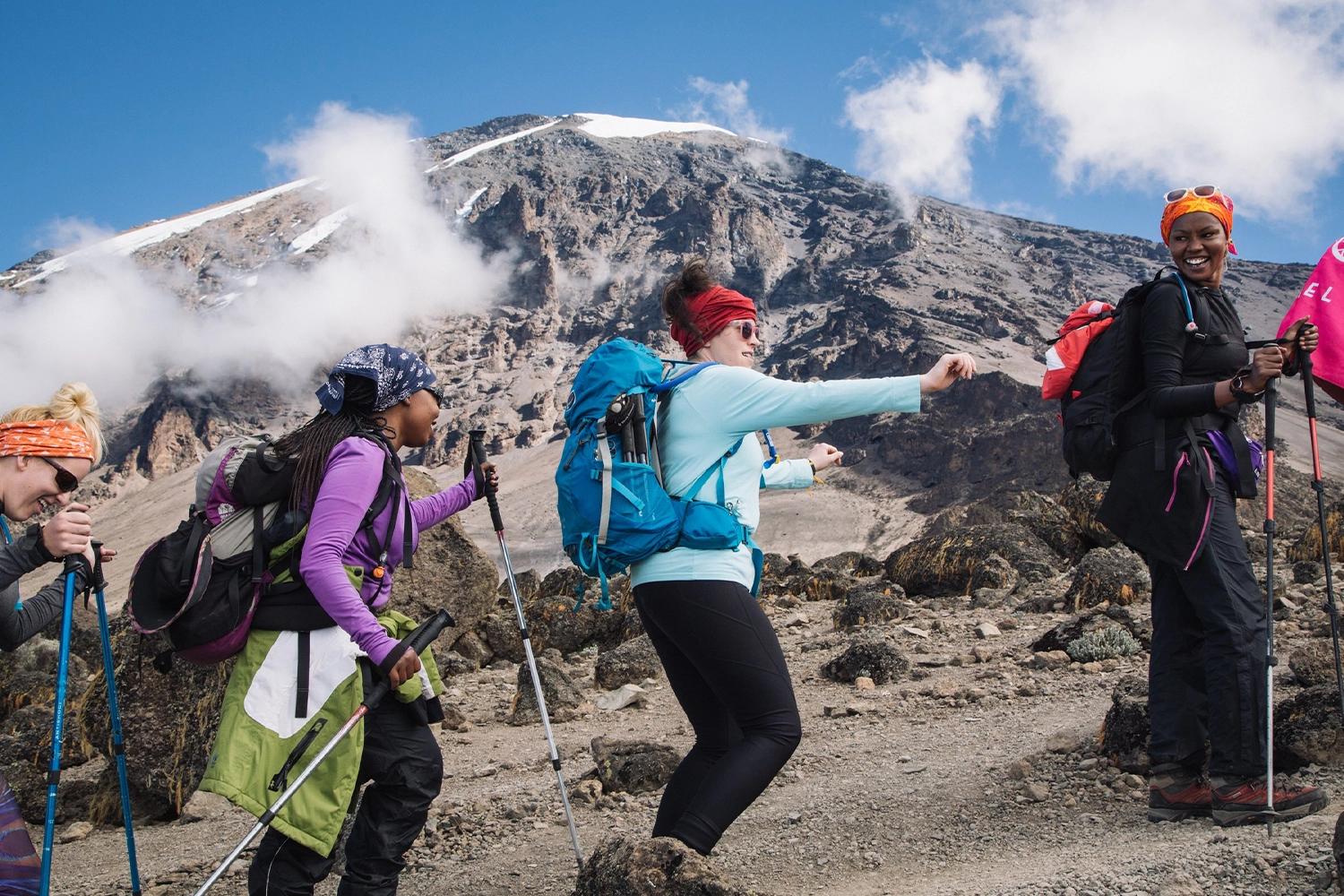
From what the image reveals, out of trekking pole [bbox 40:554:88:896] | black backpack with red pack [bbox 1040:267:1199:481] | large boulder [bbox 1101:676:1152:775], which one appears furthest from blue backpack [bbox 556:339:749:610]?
large boulder [bbox 1101:676:1152:775]

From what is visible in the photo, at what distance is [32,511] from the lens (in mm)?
2756

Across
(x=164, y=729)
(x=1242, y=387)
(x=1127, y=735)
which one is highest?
(x=1242, y=387)

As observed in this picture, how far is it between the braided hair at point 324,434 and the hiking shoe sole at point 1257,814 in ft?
9.50

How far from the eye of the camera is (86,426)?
2912mm

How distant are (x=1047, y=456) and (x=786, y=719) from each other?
75.1 m

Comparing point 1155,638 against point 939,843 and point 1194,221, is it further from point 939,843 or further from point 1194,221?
point 1194,221

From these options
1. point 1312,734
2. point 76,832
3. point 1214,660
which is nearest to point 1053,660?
point 1312,734


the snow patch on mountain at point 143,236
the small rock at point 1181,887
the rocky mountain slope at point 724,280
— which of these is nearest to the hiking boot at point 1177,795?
the small rock at point 1181,887

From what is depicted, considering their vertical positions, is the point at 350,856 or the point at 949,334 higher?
the point at 949,334

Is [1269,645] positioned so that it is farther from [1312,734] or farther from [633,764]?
[633,764]

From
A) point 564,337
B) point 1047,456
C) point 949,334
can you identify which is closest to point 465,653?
point 1047,456

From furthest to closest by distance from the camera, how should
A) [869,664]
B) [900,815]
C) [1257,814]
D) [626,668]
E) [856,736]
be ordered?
[626,668]
[869,664]
[856,736]
[900,815]
[1257,814]

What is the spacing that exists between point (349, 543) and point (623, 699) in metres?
4.45

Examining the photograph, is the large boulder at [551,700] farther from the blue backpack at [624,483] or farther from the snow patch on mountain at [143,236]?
the snow patch on mountain at [143,236]
